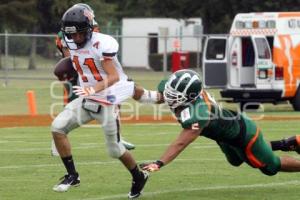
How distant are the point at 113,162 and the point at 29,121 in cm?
811

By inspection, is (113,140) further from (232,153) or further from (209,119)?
(232,153)

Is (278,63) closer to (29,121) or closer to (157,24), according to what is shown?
(29,121)

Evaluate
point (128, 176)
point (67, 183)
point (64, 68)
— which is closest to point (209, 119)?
point (67, 183)

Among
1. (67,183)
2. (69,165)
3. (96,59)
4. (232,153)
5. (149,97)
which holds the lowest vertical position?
(67,183)

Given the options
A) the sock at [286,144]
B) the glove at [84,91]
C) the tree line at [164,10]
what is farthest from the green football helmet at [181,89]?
the tree line at [164,10]

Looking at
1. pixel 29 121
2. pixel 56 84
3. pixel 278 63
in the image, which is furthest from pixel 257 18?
pixel 56 84

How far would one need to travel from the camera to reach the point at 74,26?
9.19 metres

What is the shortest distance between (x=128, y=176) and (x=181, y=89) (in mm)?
2439

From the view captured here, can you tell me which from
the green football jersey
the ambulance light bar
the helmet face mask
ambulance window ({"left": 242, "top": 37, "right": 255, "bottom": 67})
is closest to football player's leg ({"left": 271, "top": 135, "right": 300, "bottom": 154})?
the green football jersey

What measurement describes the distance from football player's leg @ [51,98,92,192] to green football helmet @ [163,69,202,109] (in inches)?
48.4

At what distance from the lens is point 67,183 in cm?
938

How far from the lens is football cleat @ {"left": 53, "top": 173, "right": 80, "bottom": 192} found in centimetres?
936

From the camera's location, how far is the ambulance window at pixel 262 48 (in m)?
22.8

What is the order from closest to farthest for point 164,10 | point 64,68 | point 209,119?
point 209,119
point 64,68
point 164,10
